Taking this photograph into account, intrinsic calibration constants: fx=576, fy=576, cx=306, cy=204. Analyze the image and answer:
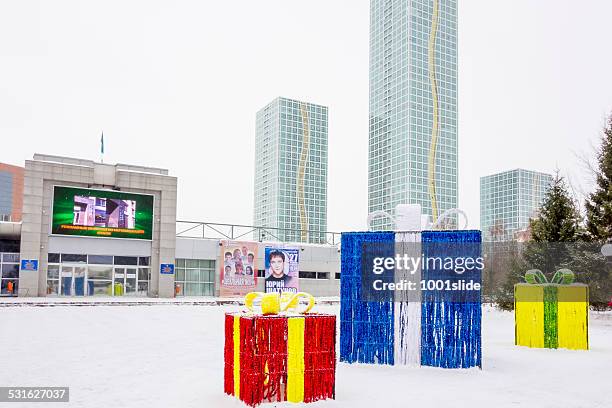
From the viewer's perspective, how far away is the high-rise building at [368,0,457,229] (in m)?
116

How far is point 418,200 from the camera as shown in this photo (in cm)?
11612

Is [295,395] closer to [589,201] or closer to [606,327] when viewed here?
[606,327]

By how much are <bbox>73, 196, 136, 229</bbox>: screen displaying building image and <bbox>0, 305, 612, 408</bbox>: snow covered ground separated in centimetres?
2357

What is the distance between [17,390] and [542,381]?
8.15 m

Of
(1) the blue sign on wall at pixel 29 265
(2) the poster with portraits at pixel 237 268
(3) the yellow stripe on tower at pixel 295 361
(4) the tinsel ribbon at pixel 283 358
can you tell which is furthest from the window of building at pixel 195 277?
(3) the yellow stripe on tower at pixel 295 361

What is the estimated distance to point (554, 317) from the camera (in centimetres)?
1443

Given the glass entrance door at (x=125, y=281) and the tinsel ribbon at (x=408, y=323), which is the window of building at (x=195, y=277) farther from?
the tinsel ribbon at (x=408, y=323)

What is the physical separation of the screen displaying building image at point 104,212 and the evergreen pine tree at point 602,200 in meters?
28.6

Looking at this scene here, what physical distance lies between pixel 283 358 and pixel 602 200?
22278mm

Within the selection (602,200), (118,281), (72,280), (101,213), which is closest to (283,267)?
(118,281)

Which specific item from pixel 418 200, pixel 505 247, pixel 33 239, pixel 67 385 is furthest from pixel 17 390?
pixel 418 200

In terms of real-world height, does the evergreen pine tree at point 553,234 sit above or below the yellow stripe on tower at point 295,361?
above

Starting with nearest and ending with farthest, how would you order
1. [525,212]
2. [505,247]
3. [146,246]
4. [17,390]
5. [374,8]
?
[17,390]
[146,246]
[505,247]
[525,212]
[374,8]

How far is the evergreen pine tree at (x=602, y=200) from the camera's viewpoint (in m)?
24.7
